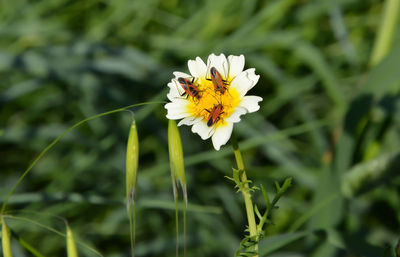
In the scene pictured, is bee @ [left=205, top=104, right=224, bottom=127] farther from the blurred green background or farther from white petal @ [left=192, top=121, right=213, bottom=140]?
the blurred green background

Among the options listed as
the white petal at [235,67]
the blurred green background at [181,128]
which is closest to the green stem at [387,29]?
the blurred green background at [181,128]

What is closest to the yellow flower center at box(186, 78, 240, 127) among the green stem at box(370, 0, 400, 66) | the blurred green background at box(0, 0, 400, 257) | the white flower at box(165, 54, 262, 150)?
the white flower at box(165, 54, 262, 150)

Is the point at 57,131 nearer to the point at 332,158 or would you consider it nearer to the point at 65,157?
the point at 65,157

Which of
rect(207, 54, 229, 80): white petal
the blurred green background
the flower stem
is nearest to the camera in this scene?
the flower stem

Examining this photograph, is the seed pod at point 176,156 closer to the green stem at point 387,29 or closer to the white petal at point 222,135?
the white petal at point 222,135

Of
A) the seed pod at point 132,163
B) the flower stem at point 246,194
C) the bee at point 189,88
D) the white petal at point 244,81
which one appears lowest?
the flower stem at point 246,194

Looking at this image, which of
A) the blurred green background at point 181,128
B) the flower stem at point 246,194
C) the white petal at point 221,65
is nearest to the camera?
the flower stem at point 246,194
